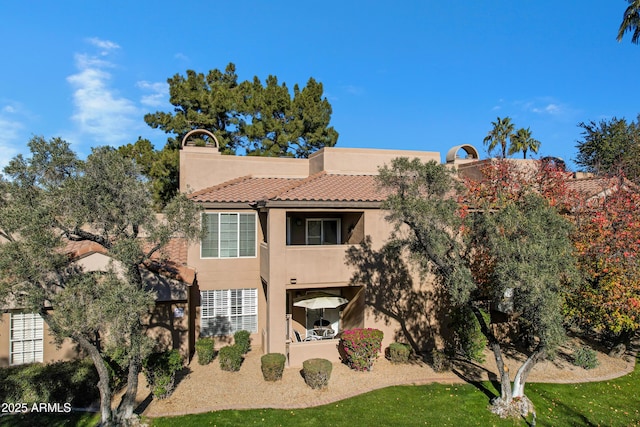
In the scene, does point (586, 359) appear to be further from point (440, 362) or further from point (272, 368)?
point (272, 368)

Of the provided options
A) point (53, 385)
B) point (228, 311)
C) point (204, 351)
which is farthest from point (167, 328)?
point (53, 385)

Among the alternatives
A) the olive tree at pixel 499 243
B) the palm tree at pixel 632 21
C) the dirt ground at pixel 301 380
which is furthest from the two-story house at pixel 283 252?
Answer: the palm tree at pixel 632 21

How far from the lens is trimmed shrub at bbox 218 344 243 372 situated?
49.4 ft

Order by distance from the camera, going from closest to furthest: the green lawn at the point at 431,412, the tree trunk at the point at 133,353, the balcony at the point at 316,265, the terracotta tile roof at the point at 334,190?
1. the tree trunk at the point at 133,353
2. the green lawn at the point at 431,412
3. the balcony at the point at 316,265
4. the terracotta tile roof at the point at 334,190

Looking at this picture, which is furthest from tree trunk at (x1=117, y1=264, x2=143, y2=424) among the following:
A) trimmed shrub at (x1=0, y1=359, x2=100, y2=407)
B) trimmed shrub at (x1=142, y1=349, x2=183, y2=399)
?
trimmed shrub at (x1=0, y1=359, x2=100, y2=407)

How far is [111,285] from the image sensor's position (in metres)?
9.30

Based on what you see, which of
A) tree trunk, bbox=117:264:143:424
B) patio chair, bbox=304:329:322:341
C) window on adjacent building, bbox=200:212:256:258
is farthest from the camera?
window on adjacent building, bbox=200:212:256:258

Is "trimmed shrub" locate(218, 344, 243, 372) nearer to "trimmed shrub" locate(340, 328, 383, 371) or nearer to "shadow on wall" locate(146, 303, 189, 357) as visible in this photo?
"shadow on wall" locate(146, 303, 189, 357)

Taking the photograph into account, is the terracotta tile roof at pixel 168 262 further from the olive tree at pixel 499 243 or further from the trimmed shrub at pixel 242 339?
the olive tree at pixel 499 243

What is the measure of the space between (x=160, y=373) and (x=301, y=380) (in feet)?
16.1

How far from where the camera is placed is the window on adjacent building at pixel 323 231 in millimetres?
19047

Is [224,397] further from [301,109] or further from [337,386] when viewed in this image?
[301,109]

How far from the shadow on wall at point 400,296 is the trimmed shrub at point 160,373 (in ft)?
→ 25.3

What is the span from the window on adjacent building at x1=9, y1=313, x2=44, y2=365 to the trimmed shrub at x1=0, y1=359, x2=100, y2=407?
1.41m
